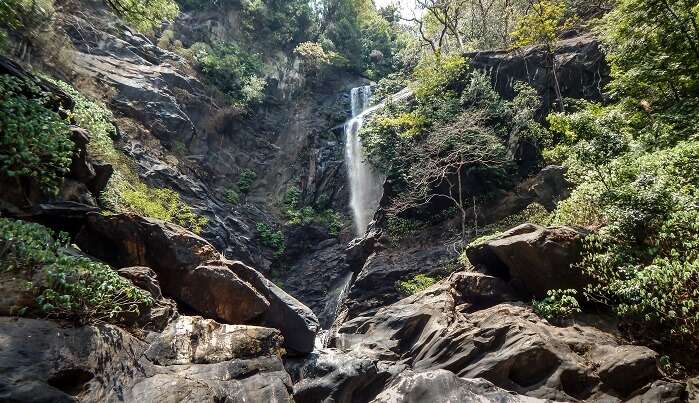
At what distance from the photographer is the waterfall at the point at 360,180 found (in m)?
22.7

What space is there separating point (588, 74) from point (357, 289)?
1233 cm

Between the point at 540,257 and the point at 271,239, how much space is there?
53.8 feet

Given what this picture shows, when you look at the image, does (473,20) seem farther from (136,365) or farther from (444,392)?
(136,365)

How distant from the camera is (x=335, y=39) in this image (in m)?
33.2

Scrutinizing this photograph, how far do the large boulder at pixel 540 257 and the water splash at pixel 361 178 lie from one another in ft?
40.6

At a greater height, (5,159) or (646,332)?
(5,159)

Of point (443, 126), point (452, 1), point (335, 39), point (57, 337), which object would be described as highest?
point (335, 39)

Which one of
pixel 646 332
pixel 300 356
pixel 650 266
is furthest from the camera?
pixel 300 356

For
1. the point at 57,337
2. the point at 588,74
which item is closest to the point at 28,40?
the point at 57,337

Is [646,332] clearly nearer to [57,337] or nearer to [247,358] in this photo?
[247,358]

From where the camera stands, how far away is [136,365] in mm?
6043

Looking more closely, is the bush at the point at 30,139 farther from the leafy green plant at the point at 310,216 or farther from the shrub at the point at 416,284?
the leafy green plant at the point at 310,216

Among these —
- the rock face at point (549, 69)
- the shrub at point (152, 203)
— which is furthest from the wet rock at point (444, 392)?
the rock face at point (549, 69)

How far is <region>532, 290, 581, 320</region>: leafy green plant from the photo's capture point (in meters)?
7.98
